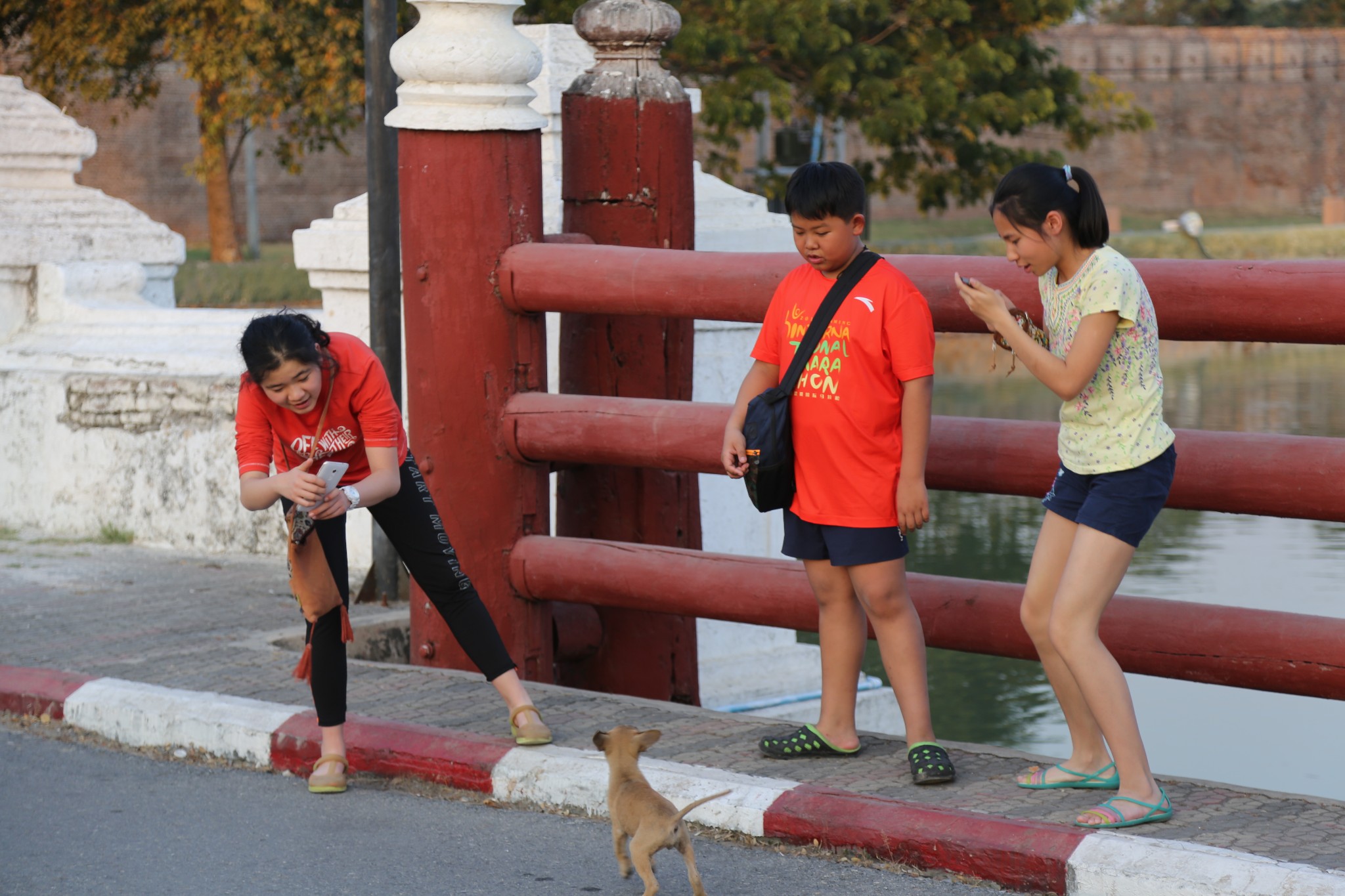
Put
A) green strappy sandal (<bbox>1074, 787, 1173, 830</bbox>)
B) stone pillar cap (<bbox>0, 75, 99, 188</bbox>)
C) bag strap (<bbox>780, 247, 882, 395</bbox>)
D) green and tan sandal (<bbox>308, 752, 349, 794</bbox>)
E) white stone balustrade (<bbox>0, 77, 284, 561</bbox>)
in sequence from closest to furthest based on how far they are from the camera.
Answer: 1. green strappy sandal (<bbox>1074, 787, 1173, 830</bbox>)
2. bag strap (<bbox>780, 247, 882, 395</bbox>)
3. green and tan sandal (<bbox>308, 752, 349, 794</bbox>)
4. white stone balustrade (<bbox>0, 77, 284, 561</bbox>)
5. stone pillar cap (<bbox>0, 75, 99, 188</bbox>)

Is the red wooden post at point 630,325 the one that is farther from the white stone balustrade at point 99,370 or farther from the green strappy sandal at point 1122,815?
the white stone balustrade at point 99,370

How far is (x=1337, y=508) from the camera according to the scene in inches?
143

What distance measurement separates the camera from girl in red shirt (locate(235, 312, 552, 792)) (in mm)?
3730

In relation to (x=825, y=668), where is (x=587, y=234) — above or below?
above

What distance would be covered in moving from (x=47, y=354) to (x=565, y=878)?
16.8 ft

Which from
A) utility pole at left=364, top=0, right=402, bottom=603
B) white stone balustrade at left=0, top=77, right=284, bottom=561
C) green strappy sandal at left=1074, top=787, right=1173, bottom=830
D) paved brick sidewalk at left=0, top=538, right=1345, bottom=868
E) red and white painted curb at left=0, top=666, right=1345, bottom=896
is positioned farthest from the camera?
white stone balustrade at left=0, top=77, right=284, bottom=561

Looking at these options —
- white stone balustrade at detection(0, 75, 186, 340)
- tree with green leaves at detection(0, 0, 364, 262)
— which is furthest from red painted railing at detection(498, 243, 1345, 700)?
tree with green leaves at detection(0, 0, 364, 262)

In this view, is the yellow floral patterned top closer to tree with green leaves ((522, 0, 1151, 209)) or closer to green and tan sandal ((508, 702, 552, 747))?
green and tan sandal ((508, 702, 552, 747))

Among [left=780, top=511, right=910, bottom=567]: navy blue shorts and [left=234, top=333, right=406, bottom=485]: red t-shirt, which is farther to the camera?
[left=234, top=333, right=406, bottom=485]: red t-shirt

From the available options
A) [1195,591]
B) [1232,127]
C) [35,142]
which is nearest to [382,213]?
[35,142]

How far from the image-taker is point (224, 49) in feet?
51.9

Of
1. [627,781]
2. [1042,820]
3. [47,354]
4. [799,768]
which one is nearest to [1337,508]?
[1042,820]

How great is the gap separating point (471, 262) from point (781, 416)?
128cm

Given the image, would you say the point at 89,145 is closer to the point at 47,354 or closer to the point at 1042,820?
the point at 47,354
